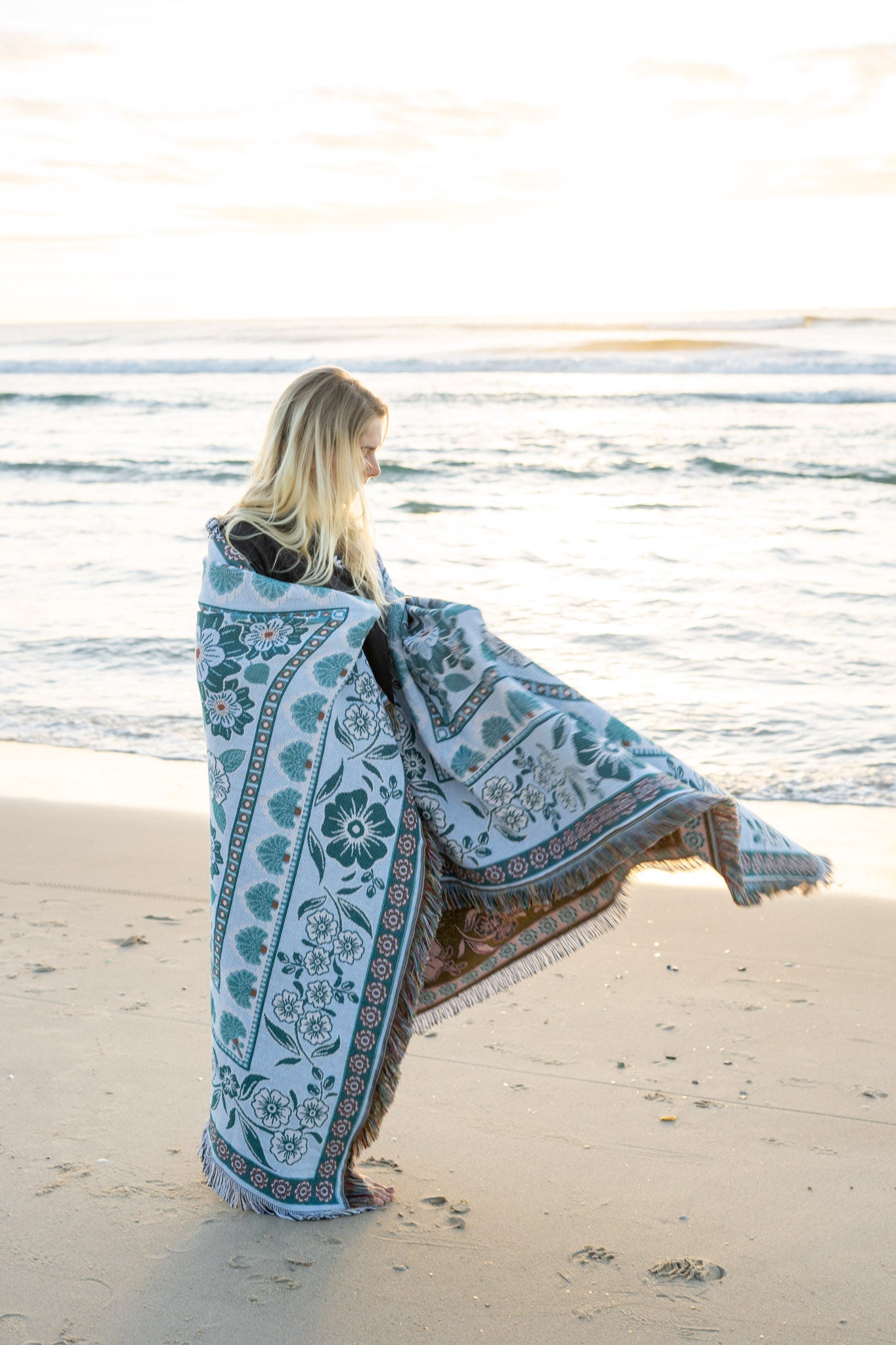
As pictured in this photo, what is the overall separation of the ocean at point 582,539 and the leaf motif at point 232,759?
3.98 m

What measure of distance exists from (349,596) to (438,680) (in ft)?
1.01

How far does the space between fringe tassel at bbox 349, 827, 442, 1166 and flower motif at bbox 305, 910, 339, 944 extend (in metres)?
0.19

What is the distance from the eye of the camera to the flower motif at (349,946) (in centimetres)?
273

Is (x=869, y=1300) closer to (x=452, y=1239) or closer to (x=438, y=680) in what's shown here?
(x=452, y=1239)

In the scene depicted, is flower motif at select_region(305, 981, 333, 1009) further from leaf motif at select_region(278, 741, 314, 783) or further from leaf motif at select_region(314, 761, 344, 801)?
leaf motif at select_region(278, 741, 314, 783)

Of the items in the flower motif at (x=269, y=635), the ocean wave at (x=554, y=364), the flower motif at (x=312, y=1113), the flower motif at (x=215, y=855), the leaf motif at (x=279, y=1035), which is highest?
the ocean wave at (x=554, y=364)

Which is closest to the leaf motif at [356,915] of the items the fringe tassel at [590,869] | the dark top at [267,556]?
the fringe tassel at [590,869]

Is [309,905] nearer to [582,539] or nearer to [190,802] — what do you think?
[190,802]

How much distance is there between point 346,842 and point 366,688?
0.33 meters

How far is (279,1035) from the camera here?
108 inches

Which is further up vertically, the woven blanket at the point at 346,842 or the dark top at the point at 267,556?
the dark top at the point at 267,556

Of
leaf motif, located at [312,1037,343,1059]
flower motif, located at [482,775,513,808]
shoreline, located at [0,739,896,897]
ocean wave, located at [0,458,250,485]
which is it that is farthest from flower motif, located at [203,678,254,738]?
ocean wave, located at [0,458,250,485]

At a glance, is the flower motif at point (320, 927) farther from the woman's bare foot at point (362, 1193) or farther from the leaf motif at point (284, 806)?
the woman's bare foot at point (362, 1193)

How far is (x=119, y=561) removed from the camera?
484 inches
